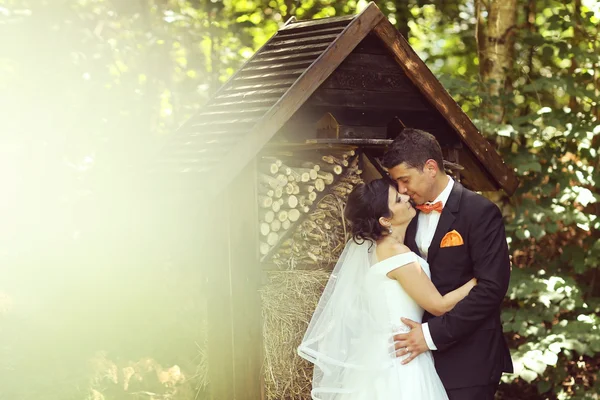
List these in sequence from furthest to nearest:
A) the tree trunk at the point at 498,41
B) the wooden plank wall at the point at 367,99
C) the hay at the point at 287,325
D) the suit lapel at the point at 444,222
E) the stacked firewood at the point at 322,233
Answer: the tree trunk at the point at 498,41, the wooden plank wall at the point at 367,99, the stacked firewood at the point at 322,233, the hay at the point at 287,325, the suit lapel at the point at 444,222

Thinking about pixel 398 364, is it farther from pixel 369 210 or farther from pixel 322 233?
pixel 322 233

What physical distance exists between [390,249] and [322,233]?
896 millimetres

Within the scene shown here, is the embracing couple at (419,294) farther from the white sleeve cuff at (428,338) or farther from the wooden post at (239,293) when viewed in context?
the wooden post at (239,293)

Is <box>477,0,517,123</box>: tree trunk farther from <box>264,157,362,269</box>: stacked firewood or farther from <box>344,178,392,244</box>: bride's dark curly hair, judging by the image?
<box>344,178,392,244</box>: bride's dark curly hair

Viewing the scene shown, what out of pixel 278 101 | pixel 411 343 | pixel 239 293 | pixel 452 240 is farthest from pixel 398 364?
pixel 278 101

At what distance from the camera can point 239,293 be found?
4488 millimetres

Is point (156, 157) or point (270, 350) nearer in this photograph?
point (270, 350)

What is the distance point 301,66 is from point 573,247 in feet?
12.4

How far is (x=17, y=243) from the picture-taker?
6375mm

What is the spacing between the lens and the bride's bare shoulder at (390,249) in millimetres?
3943

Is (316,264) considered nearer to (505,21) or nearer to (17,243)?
(17,243)

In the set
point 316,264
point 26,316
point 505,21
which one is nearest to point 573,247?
point 505,21

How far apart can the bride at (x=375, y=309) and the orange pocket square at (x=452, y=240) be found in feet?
0.51

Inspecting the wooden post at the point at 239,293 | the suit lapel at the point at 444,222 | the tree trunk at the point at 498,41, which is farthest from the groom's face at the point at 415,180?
the tree trunk at the point at 498,41
